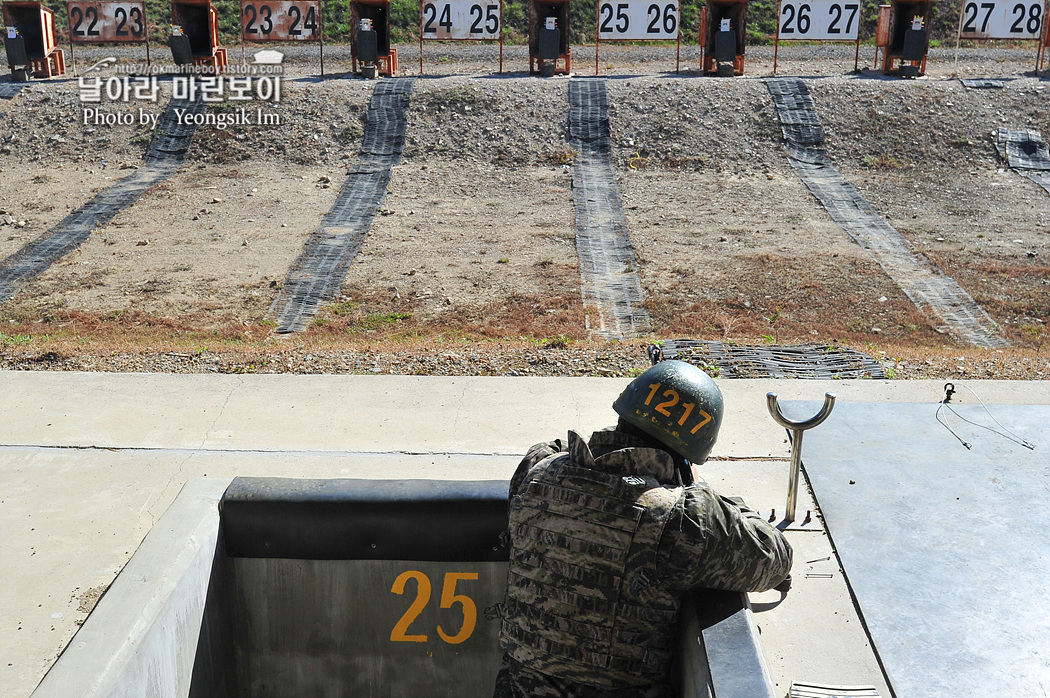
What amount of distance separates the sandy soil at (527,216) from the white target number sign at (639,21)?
Answer: 779 mm

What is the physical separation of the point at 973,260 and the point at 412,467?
9.31m

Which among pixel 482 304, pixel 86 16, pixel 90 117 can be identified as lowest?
pixel 482 304

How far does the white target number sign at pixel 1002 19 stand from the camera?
21.3 meters

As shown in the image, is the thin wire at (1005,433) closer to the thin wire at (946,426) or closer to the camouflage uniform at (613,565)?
the thin wire at (946,426)

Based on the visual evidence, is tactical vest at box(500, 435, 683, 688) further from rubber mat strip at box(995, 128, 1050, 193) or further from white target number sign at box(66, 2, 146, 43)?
white target number sign at box(66, 2, 146, 43)

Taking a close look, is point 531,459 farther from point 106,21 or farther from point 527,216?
point 106,21

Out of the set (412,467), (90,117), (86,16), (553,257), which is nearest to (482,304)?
(553,257)

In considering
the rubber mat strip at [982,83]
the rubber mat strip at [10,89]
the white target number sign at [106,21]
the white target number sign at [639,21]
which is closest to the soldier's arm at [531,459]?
the rubber mat strip at [982,83]

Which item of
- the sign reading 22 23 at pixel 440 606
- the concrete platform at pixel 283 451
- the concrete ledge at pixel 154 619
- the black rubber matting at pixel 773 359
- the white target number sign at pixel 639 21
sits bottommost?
the black rubber matting at pixel 773 359

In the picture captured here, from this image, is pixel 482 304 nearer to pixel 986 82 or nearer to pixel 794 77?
pixel 794 77

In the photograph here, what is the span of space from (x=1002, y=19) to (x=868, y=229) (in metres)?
12.4

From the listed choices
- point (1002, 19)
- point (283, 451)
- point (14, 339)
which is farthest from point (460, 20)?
point (283, 451)

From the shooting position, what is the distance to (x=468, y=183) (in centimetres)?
1555

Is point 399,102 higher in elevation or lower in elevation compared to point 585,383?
higher
